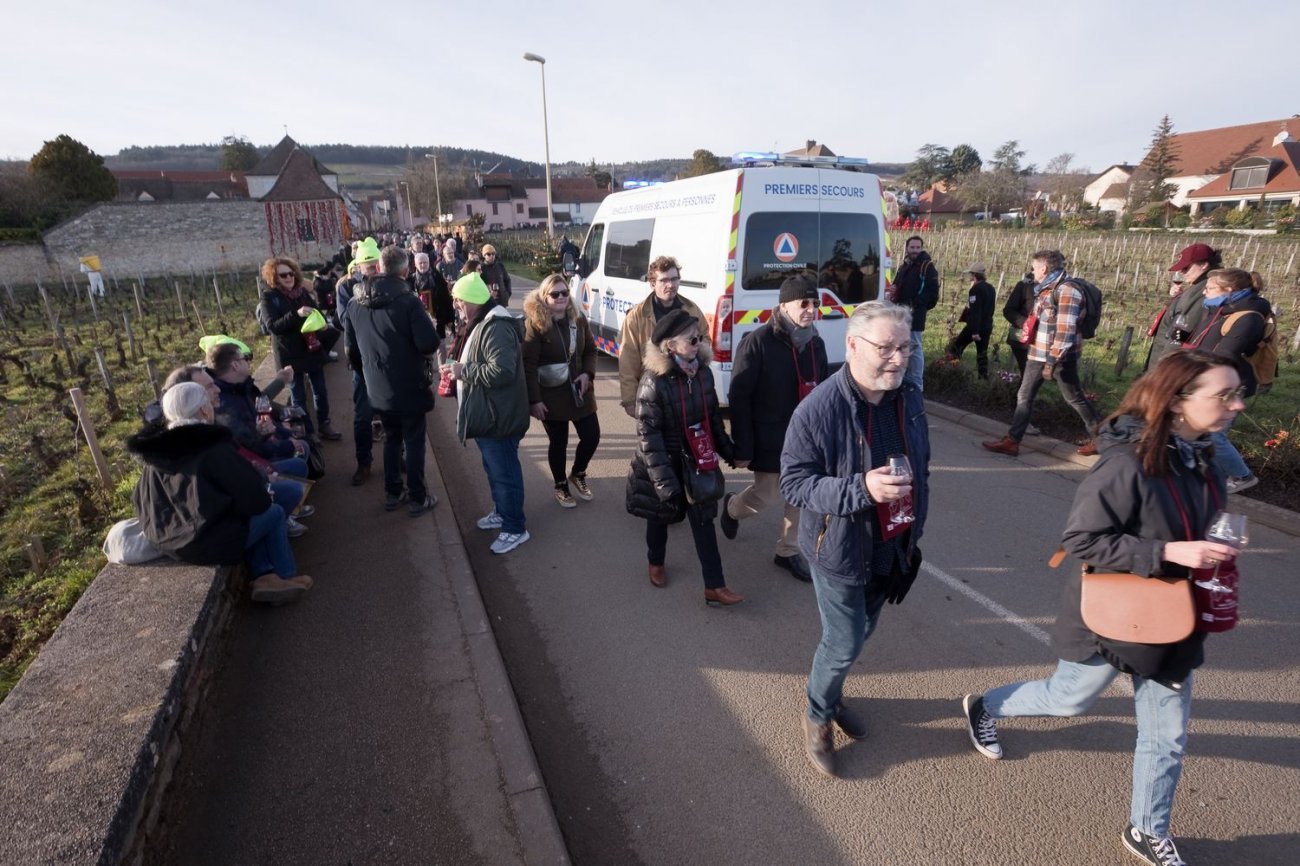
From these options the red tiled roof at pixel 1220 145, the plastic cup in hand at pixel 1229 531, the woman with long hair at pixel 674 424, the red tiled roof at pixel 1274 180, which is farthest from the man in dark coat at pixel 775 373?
the red tiled roof at pixel 1220 145

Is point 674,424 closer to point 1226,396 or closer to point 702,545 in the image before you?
point 702,545

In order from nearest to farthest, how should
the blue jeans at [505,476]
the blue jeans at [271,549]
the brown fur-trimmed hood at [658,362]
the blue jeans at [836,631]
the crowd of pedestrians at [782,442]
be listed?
the crowd of pedestrians at [782,442] < the blue jeans at [836,631] < the brown fur-trimmed hood at [658,362] < the blue jeans at [271,549] < the blue jeans at [505,476]

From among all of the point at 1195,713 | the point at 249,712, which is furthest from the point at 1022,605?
the point at 249,712

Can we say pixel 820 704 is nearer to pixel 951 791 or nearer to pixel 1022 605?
pixel 951 791

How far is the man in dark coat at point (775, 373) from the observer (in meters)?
3.75

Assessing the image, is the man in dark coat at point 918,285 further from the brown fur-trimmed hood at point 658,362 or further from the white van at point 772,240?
the brown fur-trimmed hood at point 658,362

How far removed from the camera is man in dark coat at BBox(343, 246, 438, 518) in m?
4.54

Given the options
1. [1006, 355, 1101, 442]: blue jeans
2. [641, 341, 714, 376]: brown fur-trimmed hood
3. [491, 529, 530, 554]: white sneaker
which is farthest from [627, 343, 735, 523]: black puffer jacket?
[1006, 355, 1101, 442]: blue jeans

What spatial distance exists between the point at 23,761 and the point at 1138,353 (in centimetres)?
1216

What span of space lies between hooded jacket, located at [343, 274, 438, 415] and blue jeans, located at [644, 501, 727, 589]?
78.8 inches

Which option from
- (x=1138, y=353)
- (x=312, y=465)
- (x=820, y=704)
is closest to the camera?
(x=820, y=704)

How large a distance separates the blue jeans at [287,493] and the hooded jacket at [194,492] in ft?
2.62

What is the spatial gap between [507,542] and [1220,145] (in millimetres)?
70228

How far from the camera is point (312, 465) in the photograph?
5.05m
